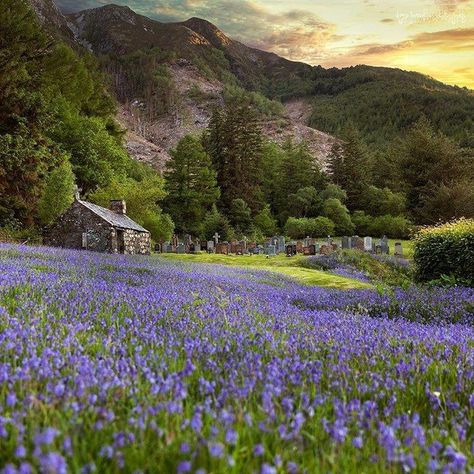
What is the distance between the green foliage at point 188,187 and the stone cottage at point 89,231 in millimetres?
26248

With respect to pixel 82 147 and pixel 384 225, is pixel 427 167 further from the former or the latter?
pixel 82 147

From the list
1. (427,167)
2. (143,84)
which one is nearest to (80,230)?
(427,167)

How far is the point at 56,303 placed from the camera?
4641mm

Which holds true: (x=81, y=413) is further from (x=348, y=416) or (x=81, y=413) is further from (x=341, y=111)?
(x=341, y=111)

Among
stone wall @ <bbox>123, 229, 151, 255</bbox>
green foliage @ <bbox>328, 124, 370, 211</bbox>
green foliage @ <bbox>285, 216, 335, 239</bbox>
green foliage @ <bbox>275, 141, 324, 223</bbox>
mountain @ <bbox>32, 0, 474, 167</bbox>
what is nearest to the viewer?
stone wall @ <bbox>123, 229, 151, 255</bbox>

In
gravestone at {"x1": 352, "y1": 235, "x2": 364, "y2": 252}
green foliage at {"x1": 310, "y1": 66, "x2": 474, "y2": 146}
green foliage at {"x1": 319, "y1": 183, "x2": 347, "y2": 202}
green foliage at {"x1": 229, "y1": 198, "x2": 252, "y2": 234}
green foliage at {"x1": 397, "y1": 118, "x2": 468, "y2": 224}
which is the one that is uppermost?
green foliage at {"x1": 310, "y1": 66, "x2": 474, "y2": 146}

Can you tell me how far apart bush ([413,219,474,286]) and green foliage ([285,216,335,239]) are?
3248 centimetres

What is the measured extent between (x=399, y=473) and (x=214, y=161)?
2570 inches

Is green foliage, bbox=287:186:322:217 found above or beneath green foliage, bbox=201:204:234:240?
above

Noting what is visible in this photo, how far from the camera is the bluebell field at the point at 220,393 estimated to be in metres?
1.53

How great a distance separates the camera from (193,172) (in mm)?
55875

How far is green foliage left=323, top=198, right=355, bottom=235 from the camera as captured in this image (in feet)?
171

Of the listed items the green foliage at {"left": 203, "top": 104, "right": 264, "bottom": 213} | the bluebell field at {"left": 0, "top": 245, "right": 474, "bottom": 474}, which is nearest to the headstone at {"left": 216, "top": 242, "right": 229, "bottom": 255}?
the green foliage at {"left": 203, "top": 104, "right": 264, "bottom": 213}

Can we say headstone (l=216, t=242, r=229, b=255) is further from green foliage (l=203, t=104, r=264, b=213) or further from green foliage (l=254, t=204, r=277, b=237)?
green foliage (l=203, t=104, r=264, b=213)
